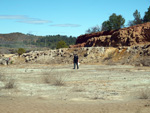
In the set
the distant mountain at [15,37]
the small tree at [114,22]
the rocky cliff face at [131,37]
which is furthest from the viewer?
the distant mountain at [15,37]

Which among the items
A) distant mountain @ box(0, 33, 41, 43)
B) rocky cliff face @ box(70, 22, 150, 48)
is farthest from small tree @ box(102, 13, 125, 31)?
distant mountain @ box(0, 33, 41, 43)

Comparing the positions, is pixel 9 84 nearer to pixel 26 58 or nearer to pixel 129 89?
pixel 129 89

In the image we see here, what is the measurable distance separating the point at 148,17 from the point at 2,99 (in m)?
57.8

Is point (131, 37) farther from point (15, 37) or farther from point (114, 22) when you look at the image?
point (15, 37)

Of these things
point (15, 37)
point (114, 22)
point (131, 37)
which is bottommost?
point (131, 37)

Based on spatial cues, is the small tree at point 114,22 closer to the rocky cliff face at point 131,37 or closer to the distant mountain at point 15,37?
the rocky cliff face at point 131,37

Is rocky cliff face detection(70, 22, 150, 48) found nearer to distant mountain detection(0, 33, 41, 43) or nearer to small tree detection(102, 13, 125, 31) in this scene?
small tree detection(102, 13, 125, 31)

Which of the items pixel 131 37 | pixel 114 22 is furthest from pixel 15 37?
pixel 131 37

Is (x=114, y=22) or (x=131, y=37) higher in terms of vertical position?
(x=114, y=22)

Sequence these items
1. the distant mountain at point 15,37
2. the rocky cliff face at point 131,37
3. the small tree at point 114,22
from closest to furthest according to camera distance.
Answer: the rocky cliff face at point 131,37 → the small tree at point 114,22 → the distant mountain at point 15,37

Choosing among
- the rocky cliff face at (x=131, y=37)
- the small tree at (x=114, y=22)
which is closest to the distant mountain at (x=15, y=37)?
the small tree at (x=114, y=22)

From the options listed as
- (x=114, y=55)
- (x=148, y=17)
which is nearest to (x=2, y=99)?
(x=114, y=55)

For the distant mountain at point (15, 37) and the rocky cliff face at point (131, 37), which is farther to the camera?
A: the distant mountain at point (15, 37)

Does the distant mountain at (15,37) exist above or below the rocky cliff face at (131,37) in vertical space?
above
